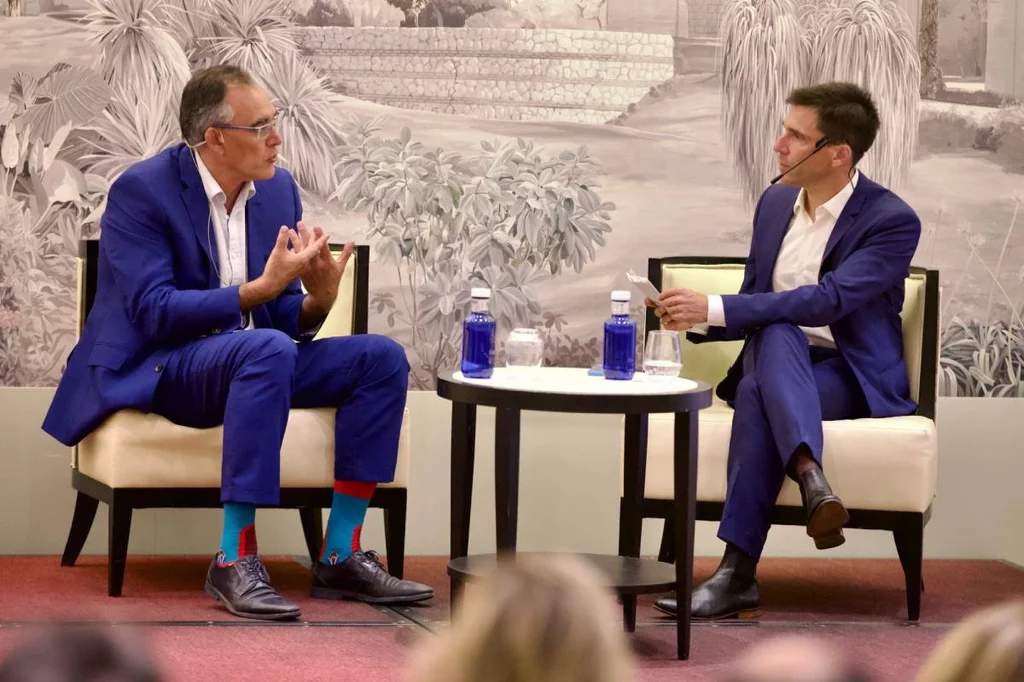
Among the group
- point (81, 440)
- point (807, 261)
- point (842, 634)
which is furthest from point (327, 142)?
point (842, 634)

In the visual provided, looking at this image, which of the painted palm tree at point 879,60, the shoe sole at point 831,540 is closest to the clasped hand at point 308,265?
the shoe sole at point 831,540

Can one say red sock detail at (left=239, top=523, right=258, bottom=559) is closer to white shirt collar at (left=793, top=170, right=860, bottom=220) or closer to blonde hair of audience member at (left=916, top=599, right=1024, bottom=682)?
white shirt collar at (left=793, top=170, right=860, bottom=220)

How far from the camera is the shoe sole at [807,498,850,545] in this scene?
10.3 feet

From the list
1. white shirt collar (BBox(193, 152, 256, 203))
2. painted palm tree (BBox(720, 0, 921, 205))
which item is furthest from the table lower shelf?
painted palm tree (BBox(720, 0, 921, 205))

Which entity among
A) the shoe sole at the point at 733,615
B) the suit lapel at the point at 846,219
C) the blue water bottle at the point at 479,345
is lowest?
the shoe sole at the point at 733,615

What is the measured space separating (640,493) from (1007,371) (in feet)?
5.62

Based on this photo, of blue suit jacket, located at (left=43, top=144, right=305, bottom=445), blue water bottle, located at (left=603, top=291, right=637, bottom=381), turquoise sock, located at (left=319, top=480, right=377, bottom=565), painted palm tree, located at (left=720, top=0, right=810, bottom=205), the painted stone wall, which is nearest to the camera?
blue water bottle, located at (left=603, top=291, right=637, bottom=381)

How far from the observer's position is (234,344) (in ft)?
10.6

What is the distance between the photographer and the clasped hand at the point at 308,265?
323cm

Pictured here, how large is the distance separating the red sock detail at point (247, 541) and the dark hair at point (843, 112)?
1.83 meters

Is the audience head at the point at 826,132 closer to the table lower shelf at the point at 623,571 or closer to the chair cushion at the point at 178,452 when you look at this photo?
the table lower shelf at the point at 623,571

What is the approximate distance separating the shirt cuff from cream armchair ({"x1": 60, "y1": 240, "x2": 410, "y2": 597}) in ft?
2.69

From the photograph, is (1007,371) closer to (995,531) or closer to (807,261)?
(995,531)

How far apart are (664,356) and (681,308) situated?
0.97 feet
